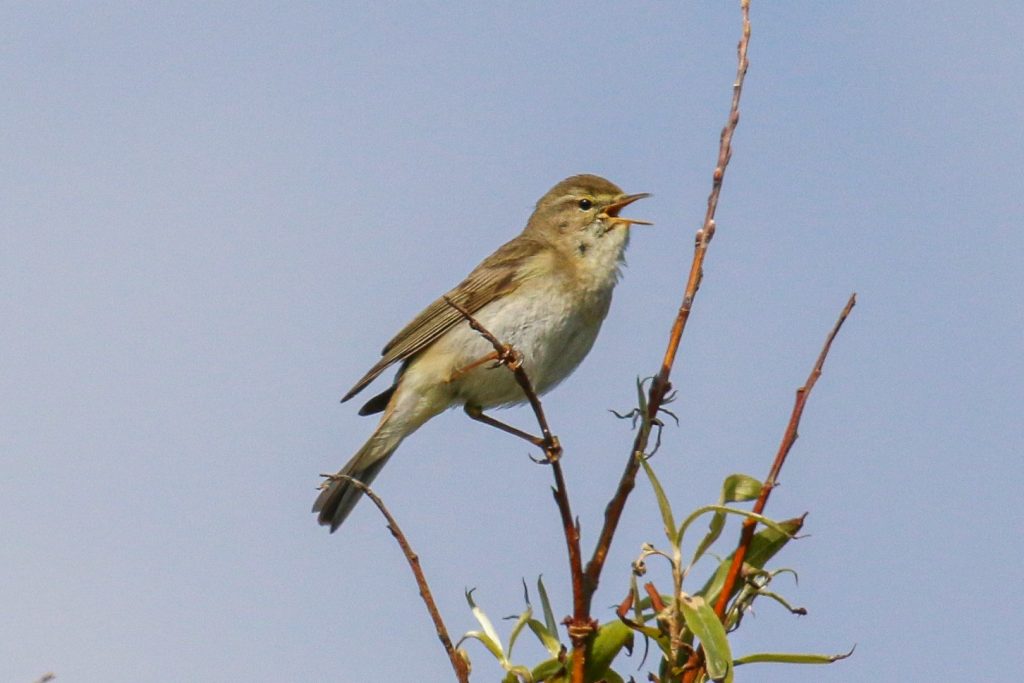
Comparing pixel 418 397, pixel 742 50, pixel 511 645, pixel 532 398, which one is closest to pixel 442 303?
pixel 418 397

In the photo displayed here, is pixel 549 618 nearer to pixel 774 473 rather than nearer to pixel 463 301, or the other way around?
pixel 774 473

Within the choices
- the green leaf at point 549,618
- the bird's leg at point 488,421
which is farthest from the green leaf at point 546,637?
the bird's leg at point 488,421

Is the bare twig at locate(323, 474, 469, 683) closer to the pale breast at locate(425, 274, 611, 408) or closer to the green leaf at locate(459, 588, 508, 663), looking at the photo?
the green leaf at locate(459, 588, 508, 663)

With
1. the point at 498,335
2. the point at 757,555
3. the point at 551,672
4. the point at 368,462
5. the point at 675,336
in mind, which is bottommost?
the point at 551,672

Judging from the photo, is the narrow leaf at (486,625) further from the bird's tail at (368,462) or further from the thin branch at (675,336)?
the bird's tail at (368,462)

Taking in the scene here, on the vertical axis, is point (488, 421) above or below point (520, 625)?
above

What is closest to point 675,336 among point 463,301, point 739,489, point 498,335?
point 739,489
